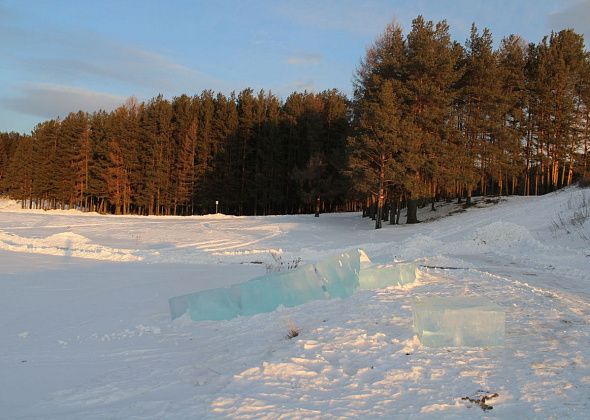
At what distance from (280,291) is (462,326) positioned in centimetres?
352

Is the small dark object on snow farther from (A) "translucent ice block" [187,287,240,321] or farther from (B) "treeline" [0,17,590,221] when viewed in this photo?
(B) "treeline" [0,17,590,221]

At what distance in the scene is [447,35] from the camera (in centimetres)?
3341

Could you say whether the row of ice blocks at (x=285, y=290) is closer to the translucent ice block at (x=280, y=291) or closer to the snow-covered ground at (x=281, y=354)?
the translucent ice block at (x=280, y=291)

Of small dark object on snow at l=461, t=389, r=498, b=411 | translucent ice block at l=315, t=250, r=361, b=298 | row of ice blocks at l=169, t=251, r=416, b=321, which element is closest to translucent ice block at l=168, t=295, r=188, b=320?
row of ice blocks at l=169, t=251, r=416, b=321

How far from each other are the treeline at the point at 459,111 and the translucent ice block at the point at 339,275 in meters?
23.1

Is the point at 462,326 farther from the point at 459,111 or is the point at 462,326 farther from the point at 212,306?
the point at 459,111

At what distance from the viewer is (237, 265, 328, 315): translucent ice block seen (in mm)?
7934

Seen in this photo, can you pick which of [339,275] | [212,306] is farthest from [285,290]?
[212,306]

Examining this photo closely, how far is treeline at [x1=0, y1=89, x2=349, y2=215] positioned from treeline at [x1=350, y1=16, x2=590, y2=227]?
2034cm

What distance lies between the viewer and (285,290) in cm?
817

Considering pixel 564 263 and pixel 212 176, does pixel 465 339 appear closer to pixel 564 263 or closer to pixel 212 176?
pixel 564 263

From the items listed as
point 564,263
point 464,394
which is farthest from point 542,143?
point 464,394

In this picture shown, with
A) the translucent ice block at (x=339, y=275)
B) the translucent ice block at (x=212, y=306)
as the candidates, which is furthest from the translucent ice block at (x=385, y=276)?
the translucent ice block at (x=212, y=306)

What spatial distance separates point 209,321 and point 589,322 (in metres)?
5.64
